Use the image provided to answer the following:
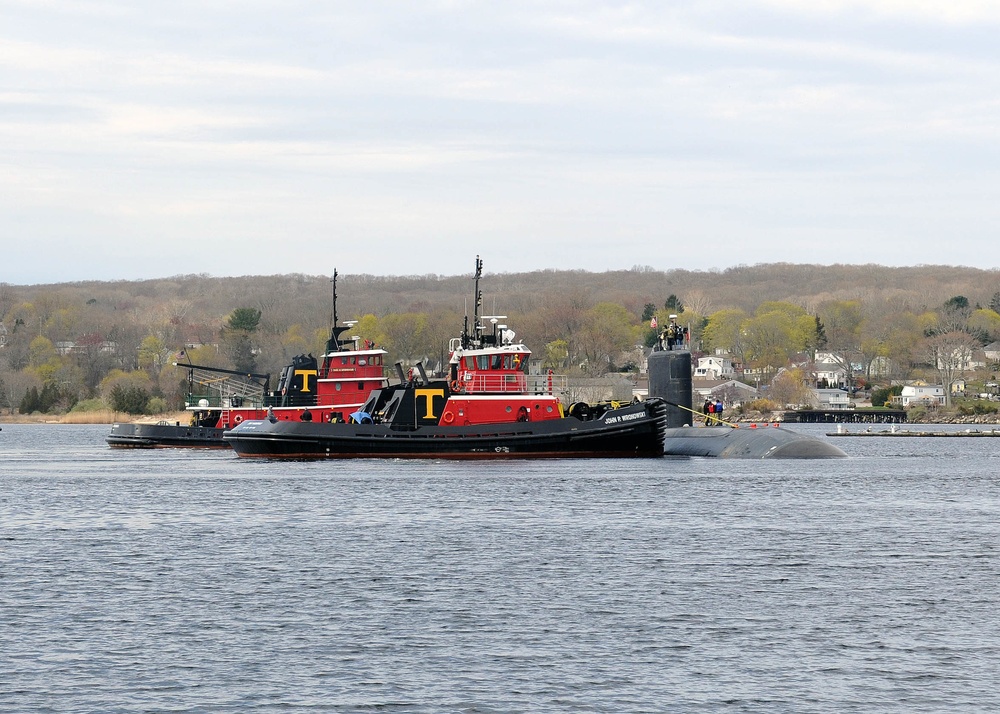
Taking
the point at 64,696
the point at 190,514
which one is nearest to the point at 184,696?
the point at 64,696

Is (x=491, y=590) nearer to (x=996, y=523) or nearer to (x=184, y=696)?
(x=184, y=696)

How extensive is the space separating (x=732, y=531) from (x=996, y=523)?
9.04 m

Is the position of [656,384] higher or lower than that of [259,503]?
higher

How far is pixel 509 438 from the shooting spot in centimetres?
6712

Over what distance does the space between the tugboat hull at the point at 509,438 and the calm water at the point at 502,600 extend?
14.2 m

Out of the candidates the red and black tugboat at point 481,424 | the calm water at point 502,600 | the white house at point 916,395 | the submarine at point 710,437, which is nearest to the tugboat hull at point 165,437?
the red and black tugboat at point 481,424

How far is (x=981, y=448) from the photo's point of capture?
94.9 metres

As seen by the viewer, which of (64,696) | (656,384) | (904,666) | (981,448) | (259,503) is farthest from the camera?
(981,448)

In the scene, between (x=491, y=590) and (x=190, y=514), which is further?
(x=190, y=514)

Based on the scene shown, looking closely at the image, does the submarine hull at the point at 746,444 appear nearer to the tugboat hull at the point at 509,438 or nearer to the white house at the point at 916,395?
the tugboat hull at the point at 509,438

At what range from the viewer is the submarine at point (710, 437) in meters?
72.7

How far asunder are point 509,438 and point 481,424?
171 centimetres

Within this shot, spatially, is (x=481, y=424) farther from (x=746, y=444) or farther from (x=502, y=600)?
(x=502, y=600)

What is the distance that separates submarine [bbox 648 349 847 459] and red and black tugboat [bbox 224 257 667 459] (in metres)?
5.56
